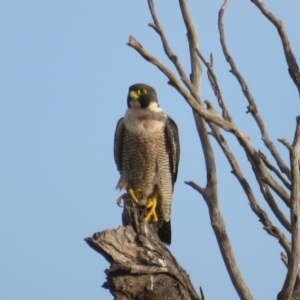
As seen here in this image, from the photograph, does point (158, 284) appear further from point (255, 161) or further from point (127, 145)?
point (127, 145)

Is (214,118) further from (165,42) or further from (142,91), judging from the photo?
(142,91)

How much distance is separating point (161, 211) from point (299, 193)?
449 cm

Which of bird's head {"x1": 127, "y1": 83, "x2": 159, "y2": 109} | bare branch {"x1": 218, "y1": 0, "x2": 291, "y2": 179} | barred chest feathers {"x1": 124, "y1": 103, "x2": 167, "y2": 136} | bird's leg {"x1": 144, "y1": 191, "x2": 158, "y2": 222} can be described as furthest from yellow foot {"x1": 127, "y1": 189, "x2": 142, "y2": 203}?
bare branch {"x1": 218, "y1": 0, "x2": 291, "y2": 179}

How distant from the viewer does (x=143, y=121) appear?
8.61 m

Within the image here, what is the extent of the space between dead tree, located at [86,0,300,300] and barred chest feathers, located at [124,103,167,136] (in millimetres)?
2757

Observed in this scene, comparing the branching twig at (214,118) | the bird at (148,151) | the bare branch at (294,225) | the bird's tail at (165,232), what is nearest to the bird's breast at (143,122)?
the bird at (148,151)

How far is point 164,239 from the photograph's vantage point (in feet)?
29.5

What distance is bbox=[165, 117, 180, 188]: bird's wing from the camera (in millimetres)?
8625

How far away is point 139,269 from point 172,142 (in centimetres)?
360

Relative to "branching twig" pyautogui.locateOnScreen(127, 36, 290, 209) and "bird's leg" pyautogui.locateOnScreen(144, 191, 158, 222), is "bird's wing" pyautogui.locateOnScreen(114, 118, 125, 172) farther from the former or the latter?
"branching twig" pyautogui.locateOnScreen(127, 36, 290, 209)

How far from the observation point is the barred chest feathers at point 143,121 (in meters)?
8.55

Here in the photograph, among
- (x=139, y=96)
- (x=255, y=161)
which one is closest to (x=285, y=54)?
(x=255, y=161)

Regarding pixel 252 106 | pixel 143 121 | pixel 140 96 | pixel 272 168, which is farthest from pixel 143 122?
pixel 272 168

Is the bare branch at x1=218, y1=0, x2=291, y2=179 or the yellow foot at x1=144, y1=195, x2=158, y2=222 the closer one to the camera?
the bare branch at x1=218, y1=0, x2=291, y2=179
